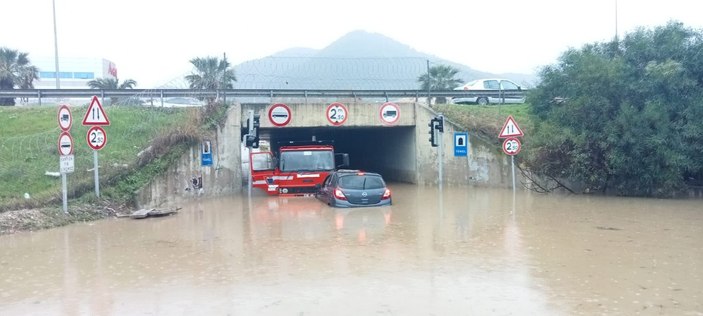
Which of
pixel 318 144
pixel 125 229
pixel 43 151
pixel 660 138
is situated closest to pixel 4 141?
pixel 43 151

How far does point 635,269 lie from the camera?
9.56m

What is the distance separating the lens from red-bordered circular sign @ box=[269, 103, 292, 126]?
23.9 meters

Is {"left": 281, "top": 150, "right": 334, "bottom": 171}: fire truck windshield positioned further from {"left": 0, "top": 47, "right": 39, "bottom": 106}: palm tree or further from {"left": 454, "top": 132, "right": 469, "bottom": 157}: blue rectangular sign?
{"left": 0, "top": 47, "right": 39, "bottom": 106}: palm tree

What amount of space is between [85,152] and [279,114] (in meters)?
7.12

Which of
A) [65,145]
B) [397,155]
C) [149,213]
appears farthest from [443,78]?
[65,145]

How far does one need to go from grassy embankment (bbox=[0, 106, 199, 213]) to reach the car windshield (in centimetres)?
545

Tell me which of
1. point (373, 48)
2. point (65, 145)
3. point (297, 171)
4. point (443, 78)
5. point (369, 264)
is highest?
point (373, 48)

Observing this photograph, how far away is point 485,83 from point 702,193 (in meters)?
13.6

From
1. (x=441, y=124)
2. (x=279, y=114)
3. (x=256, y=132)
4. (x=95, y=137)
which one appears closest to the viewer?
(x=95, y=137)

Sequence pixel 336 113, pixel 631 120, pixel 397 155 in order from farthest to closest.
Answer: pixel 397 155 < pixel 336 113 < pixel 631 120

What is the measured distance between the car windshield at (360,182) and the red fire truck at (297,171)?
12.5ft

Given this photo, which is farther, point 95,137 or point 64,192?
point 95,137

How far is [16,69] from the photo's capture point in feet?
125

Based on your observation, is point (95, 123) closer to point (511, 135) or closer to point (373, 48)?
point (511, 135)
